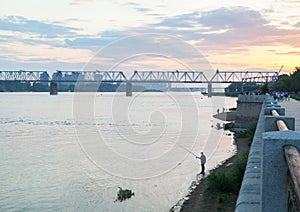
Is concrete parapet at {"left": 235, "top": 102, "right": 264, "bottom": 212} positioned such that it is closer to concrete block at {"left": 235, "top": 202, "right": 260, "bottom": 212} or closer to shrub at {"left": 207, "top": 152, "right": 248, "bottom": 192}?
concrete block at {"left": 235, "top": 202, "right": 260, "bottom": 212}

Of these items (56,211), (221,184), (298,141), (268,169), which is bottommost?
(56,211)

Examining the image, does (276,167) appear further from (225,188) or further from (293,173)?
(225,188)

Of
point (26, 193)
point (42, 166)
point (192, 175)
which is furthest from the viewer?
point (42, 166)

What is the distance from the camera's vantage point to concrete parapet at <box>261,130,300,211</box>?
2.85 metres

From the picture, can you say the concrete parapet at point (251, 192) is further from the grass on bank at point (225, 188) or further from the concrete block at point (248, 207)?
the grass on bank at point (225, 188)

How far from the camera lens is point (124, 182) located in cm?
2225

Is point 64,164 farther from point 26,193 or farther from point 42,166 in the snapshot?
point 26,193

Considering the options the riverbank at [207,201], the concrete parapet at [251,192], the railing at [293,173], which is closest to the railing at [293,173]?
the railing at [293,173]

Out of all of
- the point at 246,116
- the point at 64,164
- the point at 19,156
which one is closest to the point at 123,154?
the point at 64,164

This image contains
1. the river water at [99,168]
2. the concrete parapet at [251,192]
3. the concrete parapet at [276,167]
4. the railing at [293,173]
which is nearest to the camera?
the railing at [293,173]

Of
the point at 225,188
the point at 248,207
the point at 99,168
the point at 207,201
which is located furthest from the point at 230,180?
the point at 99,168

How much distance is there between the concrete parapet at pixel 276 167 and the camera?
2846 mm

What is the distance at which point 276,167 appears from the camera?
9.47 feet

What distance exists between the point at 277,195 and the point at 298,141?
468mm
